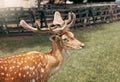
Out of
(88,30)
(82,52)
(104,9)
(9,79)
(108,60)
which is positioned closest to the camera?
(9,79)

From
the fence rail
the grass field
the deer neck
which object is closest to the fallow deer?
the deer neck

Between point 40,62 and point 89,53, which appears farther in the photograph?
point 89,53

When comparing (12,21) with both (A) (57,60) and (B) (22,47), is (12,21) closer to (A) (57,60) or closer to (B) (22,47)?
(B) (22,47)

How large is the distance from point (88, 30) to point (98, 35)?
2.72 m

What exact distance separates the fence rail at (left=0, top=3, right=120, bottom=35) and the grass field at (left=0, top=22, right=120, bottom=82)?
1.88 m

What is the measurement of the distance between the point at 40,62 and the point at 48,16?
51.4ft

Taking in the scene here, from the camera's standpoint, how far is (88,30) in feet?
79.6

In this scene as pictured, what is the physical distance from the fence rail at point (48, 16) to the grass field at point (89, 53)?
1879 millimetres

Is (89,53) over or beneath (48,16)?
beneath

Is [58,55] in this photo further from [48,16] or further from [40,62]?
[48,16]

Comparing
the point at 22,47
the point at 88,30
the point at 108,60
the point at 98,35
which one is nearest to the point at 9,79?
the point at 108,60

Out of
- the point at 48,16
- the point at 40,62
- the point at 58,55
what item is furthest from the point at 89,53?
the point at 48,16

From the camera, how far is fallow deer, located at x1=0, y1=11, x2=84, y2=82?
8.15m

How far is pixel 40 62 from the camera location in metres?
8.43
